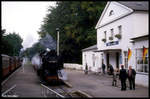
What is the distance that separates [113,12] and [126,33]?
4.50 m

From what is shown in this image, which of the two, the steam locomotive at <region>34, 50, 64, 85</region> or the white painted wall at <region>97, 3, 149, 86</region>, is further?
the steam locomotive at <region>34, 50, 64, 85</region>

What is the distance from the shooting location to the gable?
23.5 m

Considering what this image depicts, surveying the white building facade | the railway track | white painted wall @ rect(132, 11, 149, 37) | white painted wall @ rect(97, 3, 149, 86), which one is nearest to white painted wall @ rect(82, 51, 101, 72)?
the white building facade

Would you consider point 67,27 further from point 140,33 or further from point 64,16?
point 140,33

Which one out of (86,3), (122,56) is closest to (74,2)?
(86,3)

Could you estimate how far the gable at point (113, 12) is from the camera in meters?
23.5

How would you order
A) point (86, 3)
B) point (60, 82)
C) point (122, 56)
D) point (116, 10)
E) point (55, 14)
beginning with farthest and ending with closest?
point (55, 14), point (86, 3), point (116, 10), point (122, 56), point (60, 82)

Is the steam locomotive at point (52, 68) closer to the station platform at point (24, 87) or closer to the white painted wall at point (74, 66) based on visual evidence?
the station platform at point (24, 87)

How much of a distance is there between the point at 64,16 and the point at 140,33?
25.5m

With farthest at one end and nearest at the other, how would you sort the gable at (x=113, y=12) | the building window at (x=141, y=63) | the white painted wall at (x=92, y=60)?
the white painted wall at (x=92, y=60)
the gable at (x=113, y=12)
the building window at (x=141, y=63)

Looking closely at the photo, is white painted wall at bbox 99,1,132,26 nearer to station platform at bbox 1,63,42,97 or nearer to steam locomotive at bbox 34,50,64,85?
steam locomotive at bbox 34,50,64,85

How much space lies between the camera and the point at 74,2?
41188 millimetres

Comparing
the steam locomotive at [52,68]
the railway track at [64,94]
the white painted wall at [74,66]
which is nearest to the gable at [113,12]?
the steam locomotive at [52,68]

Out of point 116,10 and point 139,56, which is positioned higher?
point 116,10
